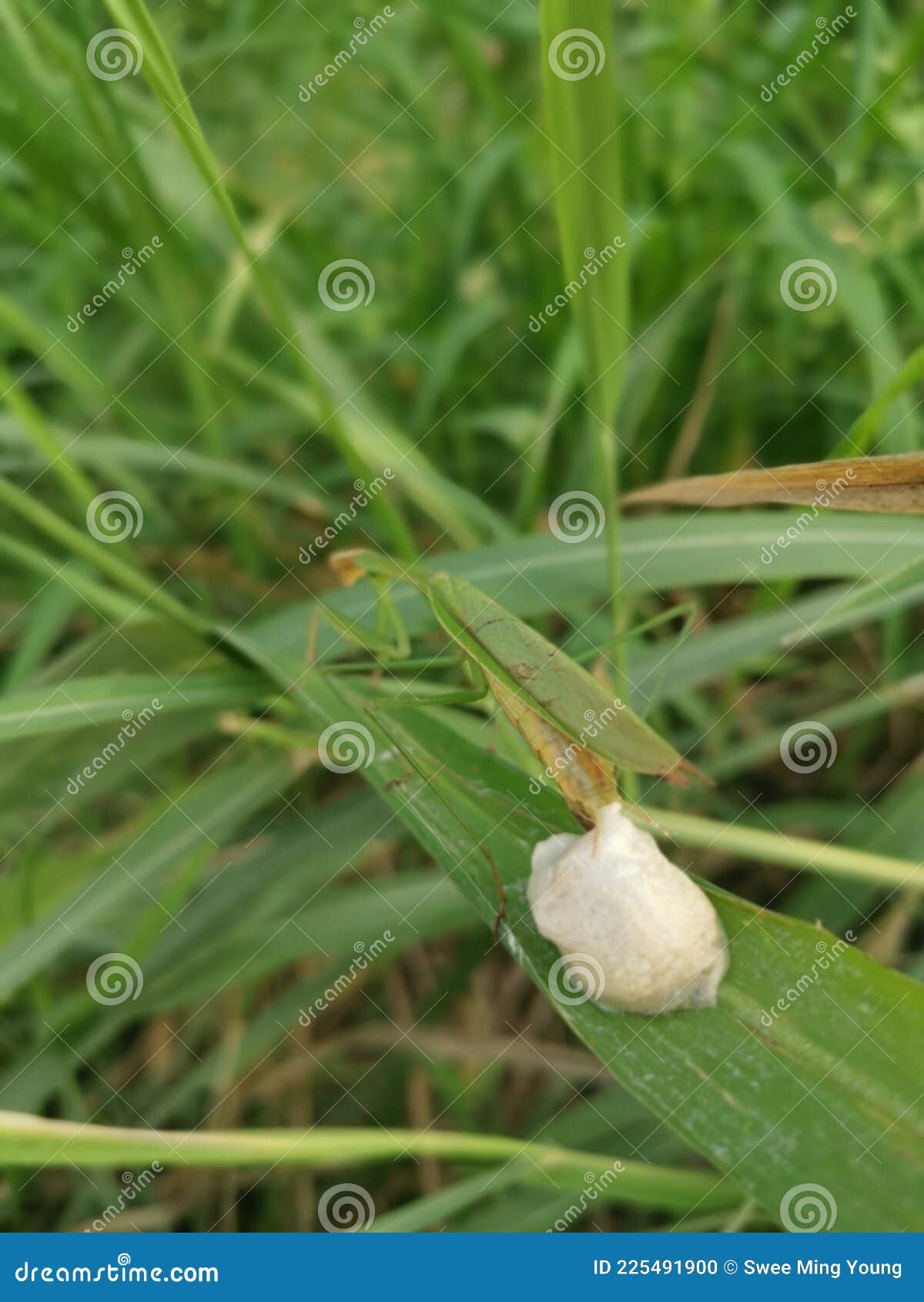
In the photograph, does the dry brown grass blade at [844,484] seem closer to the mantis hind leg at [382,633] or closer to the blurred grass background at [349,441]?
the mantis hind leg at [382,633]

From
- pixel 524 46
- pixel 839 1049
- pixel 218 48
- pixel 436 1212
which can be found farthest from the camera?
pixel 524 46

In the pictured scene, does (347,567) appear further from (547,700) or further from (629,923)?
(629,923)

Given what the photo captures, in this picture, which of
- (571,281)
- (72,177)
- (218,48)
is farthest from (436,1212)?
(218,48)

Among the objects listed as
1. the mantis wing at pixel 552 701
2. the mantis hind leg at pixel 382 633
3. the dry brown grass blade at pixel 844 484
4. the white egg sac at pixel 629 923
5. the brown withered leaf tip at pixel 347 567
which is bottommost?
the white egg sac at pixel 629 923

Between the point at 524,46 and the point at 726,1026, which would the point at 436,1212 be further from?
the point at 524,46

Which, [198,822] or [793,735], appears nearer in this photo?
[198,822]

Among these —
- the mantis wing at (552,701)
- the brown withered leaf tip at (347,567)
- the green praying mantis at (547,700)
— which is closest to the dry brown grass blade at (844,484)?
the green praying mantis at (547,700)

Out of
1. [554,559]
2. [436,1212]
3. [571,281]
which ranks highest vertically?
[571,281]

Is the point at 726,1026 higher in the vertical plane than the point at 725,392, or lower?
lower
